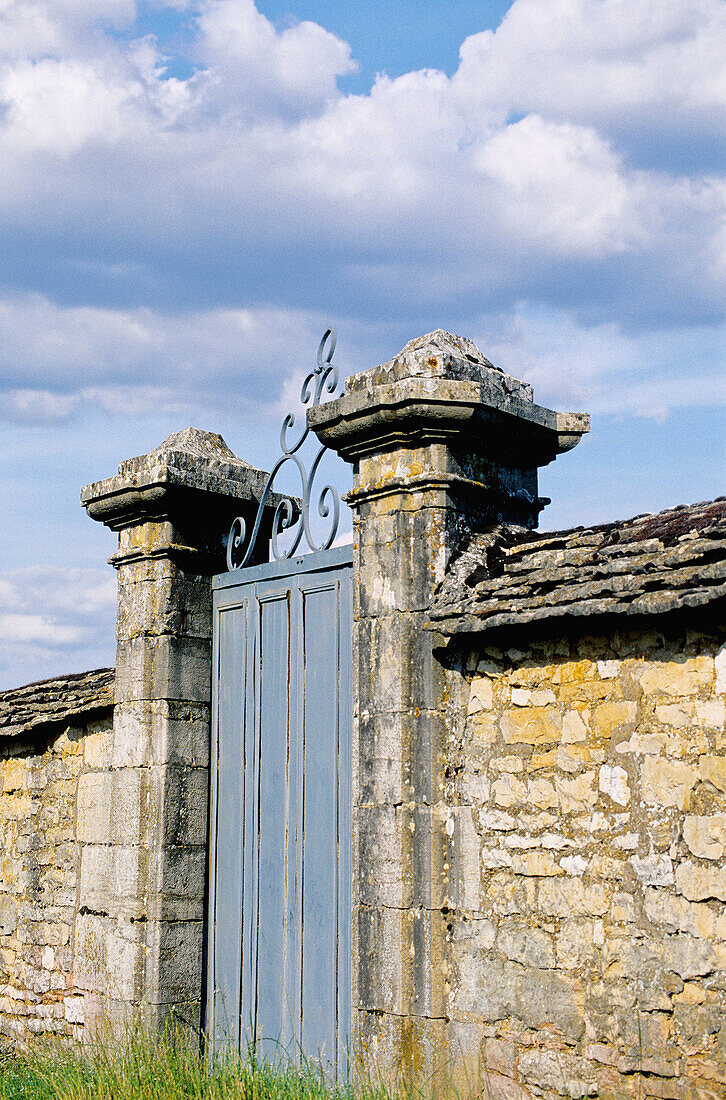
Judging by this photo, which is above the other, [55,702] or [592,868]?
[55,702]

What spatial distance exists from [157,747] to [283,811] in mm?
962

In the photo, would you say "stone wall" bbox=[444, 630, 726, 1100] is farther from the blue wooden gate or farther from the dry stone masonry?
the blue wooden gate

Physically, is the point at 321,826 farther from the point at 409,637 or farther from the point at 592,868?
the point at 592,868

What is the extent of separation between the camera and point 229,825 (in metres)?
6.04

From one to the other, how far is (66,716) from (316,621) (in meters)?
2.24

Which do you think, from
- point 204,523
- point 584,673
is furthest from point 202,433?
point 584,673

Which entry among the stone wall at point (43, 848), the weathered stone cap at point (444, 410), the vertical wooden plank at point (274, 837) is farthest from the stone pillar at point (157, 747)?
the weathered stone cap at point (444, 410)

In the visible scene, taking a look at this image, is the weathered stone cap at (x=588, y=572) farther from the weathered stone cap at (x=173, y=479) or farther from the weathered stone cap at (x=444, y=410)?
the weathered stone cap at (x=173, y=479)

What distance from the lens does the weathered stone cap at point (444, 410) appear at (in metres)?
4.86

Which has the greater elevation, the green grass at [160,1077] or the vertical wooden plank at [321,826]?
the vertical wooden plank at [321,826]

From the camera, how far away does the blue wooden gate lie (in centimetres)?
523

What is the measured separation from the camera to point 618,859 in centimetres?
414

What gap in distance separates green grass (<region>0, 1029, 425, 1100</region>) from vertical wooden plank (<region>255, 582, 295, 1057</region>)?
226 millimetres

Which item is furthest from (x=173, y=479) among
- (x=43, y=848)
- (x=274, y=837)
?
(x=43, y=848)
